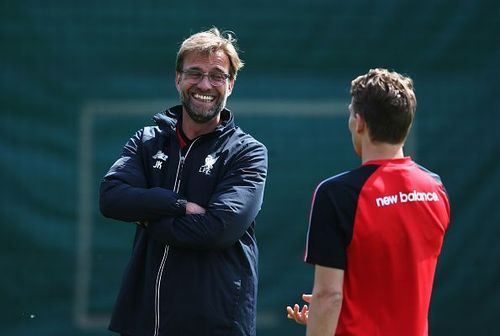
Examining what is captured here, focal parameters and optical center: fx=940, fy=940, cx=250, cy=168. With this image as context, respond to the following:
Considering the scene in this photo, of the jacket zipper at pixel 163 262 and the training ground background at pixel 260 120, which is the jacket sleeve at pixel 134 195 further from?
the training ground background at pixel 260 120

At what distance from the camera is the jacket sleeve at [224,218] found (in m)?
3.43

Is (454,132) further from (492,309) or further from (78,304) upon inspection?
(78,304)

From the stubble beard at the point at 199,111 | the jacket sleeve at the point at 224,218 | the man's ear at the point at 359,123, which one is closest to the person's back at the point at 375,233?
the man's ear at the point at 359,123

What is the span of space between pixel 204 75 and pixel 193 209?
56 centimetres

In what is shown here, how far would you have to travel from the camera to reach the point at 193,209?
3523mm

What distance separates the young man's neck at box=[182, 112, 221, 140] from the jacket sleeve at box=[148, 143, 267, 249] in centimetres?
20

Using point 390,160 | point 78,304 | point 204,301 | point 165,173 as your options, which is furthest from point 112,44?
point 390,160

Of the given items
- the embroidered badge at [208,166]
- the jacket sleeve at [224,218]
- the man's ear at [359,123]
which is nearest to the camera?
the man's ear at [359,123]

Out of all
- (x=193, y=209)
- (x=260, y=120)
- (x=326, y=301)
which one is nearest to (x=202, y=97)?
(x=193, y=209)

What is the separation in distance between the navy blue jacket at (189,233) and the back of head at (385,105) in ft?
2.66

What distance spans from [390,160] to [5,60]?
3294 millimetres

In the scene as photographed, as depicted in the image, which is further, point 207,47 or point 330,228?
point 207,47

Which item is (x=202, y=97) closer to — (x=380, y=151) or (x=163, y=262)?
(x=163, y=262)

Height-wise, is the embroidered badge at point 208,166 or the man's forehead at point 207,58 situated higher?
the man's forehead at point 207,58
